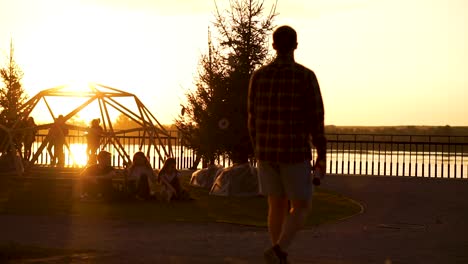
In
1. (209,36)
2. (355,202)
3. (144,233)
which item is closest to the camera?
(144,233)

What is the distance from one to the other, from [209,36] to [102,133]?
5.10 metres

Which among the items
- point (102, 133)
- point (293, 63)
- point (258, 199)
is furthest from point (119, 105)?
point (293, 63)

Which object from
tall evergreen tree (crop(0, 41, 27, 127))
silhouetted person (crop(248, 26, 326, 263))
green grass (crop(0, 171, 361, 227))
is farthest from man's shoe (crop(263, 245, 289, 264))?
tall evergreen tree (crop(0, 41, 27, 127))

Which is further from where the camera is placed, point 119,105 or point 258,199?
point 119,105

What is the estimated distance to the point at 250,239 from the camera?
10.3 metres

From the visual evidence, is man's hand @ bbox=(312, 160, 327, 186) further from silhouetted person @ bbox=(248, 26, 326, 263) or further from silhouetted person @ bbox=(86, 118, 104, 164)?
silhouetted person @ bbox=(86, 118, 104, 164)

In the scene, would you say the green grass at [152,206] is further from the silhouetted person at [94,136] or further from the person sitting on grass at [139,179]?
the silhouetted person at [94,136]

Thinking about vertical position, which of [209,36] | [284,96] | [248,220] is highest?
[209,36]

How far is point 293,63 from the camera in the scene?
24.4 ft

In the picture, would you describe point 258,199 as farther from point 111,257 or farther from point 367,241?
point 111,257

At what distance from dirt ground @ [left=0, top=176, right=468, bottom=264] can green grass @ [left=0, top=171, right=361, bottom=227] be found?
0.73 m

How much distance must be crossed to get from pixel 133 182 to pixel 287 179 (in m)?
10.7

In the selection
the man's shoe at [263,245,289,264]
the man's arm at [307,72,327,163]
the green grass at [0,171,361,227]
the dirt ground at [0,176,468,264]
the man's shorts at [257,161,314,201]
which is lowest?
the green grass at [0,171,361,227]

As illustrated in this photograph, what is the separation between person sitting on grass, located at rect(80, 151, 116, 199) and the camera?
1725 cm
